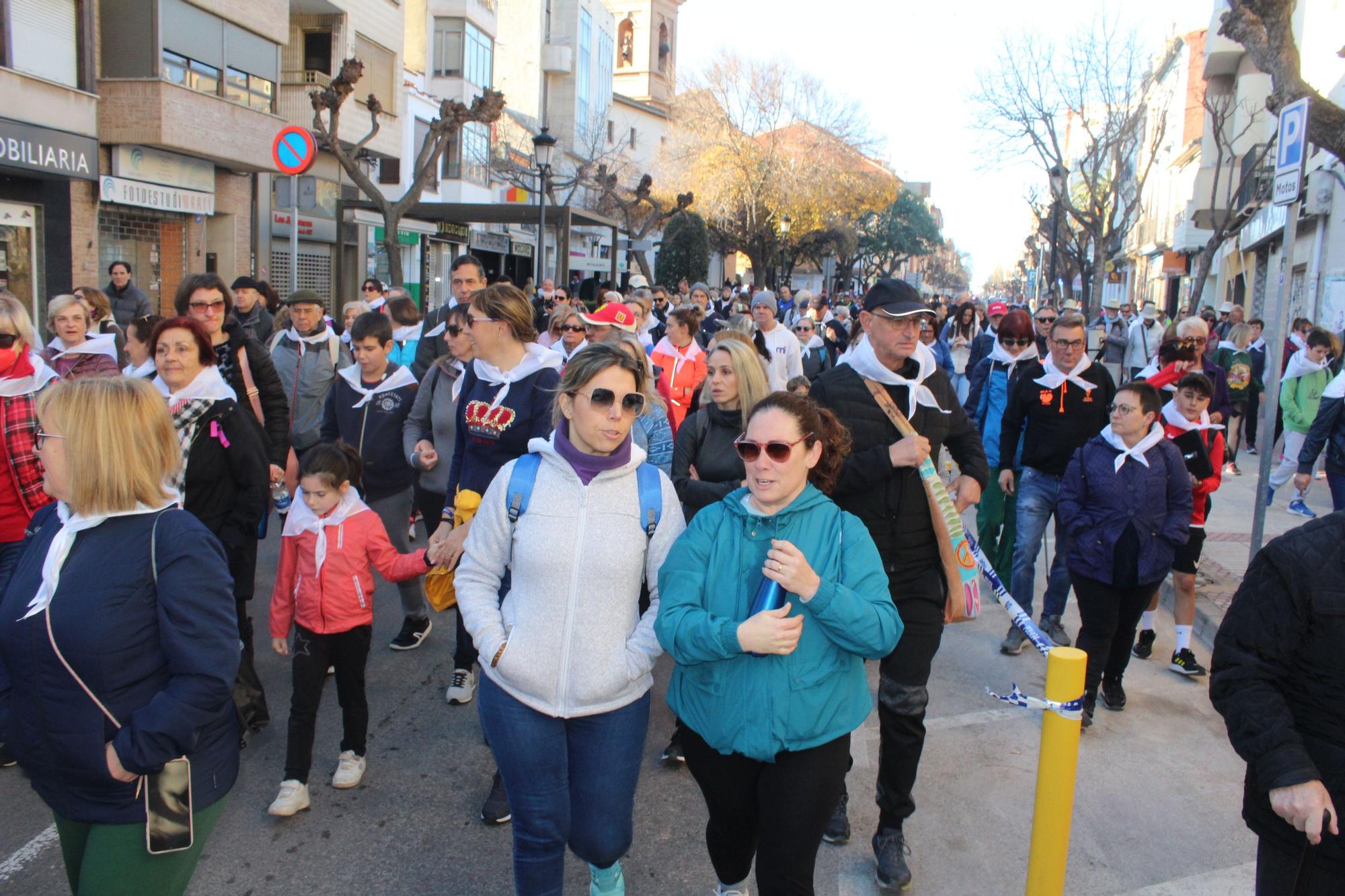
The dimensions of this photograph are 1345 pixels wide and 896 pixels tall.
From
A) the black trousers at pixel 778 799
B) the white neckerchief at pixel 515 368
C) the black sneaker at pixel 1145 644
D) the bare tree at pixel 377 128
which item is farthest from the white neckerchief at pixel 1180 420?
the bare tree at pixel 377 128

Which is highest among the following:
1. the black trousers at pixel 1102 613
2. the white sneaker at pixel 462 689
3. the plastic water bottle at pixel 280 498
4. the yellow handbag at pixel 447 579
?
the yellow handbag at pixel 447 579

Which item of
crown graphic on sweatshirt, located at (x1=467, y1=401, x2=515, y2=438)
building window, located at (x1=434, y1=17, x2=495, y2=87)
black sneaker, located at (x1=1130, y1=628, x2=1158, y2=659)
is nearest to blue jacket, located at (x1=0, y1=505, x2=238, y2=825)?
crown graphic on sweatshirt, located at (x1=467, y1=401, x2=515, y2=438)

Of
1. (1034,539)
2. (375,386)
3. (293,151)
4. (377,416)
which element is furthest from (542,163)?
(1034,539)

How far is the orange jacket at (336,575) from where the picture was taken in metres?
4.21

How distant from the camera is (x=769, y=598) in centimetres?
257

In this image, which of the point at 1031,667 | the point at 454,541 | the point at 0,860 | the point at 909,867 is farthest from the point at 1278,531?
the point at 0,860

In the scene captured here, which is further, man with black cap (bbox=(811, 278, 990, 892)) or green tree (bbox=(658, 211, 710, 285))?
green tree (bbox=(658, 211, 710, 285))

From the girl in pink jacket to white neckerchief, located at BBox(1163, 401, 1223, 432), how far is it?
15.1ft

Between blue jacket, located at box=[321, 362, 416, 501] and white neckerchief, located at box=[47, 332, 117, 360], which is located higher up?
white neckerchief, located at box=[47, 332, 117, 360]

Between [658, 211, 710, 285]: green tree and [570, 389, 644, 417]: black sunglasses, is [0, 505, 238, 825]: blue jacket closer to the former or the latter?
[570, 389, 644, 417]: black sunglasses

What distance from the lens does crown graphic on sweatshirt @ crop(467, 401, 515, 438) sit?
4.25 meters

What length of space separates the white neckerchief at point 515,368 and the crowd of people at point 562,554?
2 cm

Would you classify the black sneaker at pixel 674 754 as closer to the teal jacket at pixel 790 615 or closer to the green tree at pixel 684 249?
the teal jacket at pixel 790 615

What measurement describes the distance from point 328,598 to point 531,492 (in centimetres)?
174
